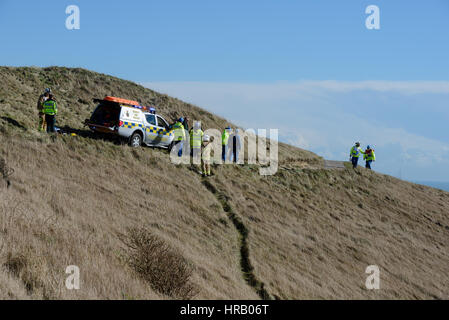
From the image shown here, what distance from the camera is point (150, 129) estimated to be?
23.5 m

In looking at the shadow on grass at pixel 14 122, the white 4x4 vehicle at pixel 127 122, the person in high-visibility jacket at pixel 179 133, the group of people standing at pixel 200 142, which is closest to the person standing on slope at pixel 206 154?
the group of people standing at pixel 200 142

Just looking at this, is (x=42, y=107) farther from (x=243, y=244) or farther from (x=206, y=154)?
(x=243, y=244)

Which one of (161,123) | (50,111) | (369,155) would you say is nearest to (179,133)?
(161,123)

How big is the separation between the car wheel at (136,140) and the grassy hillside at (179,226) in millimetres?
419

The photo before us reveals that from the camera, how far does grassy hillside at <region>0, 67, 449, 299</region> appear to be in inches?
391

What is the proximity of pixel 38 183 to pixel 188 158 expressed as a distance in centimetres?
1136

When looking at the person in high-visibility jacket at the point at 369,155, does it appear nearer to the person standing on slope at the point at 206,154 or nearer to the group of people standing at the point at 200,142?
the group of people standing at the point at 200,142

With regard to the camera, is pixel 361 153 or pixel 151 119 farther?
pixel 361 153

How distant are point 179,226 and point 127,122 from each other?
759cm

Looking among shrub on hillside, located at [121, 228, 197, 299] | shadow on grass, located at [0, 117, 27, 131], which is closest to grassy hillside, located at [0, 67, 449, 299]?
shrub on hillside, located at [121, 228, 197, 299]

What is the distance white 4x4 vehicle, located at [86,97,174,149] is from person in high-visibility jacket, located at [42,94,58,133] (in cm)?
177

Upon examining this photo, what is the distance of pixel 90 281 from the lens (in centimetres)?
888
